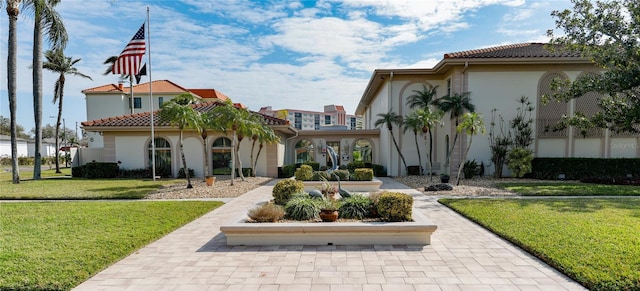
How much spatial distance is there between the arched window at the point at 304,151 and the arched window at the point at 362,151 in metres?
3.44

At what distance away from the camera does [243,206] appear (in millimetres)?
9562

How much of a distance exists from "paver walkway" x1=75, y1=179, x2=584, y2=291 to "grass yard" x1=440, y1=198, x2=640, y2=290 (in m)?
0.32

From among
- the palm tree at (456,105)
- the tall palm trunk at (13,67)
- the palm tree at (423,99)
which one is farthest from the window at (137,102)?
the palm tree at (456,105)

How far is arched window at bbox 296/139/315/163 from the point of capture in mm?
23781

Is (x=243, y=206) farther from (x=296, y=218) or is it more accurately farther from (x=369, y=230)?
(x=369, y=230)

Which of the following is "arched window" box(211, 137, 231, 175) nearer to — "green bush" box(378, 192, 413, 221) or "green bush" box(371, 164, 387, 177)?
"green bush" box(371, 164, 387, 177)

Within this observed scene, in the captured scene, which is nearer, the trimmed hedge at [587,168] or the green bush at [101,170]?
the trimmed hedge at [587,168]

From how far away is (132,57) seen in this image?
14805 mm

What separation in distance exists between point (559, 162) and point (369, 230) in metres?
15.9

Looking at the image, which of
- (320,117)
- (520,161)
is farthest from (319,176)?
(320,117)

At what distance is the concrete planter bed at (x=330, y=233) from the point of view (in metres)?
5.59

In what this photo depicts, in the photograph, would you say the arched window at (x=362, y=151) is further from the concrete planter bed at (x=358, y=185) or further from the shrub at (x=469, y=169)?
the concrete planter bed at (x=358, y=185)

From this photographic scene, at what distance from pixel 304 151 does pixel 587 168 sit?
1738 centimetres

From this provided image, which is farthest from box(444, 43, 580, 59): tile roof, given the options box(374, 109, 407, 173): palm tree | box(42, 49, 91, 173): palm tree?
box(42, 49, 91, 173): palm tree
